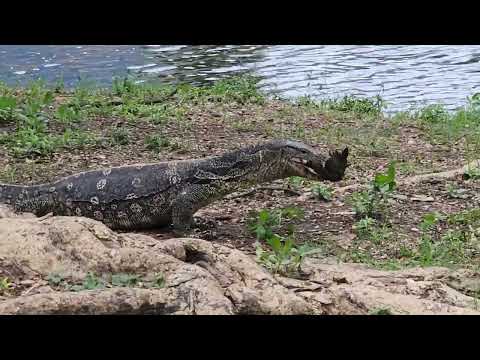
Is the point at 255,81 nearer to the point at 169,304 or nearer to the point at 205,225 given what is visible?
the point at 205,225

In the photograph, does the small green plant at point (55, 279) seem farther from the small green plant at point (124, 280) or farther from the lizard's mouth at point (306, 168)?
the lizard's mouth at point (306, 168)

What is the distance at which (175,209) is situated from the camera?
227 inches

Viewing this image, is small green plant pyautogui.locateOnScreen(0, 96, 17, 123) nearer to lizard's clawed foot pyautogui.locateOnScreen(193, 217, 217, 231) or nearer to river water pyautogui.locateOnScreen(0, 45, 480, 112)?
river water pyautogui.locateOnScreen(0, 45, 480, 112)

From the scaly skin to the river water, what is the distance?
5.76 meters

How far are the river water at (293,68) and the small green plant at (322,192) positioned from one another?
4.84 meters

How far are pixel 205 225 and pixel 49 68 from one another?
994cm

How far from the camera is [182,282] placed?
11.7 feet

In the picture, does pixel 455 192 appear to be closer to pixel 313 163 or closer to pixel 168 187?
pixel 313 163

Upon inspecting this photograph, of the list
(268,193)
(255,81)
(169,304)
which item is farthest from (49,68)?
(169,304)

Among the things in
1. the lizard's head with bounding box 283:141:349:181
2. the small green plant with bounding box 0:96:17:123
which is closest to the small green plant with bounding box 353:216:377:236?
the lizard's head with bounding box 283:141:349:181

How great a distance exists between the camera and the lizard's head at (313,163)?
227 inches

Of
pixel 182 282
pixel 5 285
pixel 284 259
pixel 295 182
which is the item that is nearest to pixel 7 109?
pixel 295 182

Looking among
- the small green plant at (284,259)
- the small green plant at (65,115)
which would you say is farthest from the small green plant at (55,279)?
the small green plant at (65,115)

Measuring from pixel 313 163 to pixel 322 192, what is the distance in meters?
0.87
